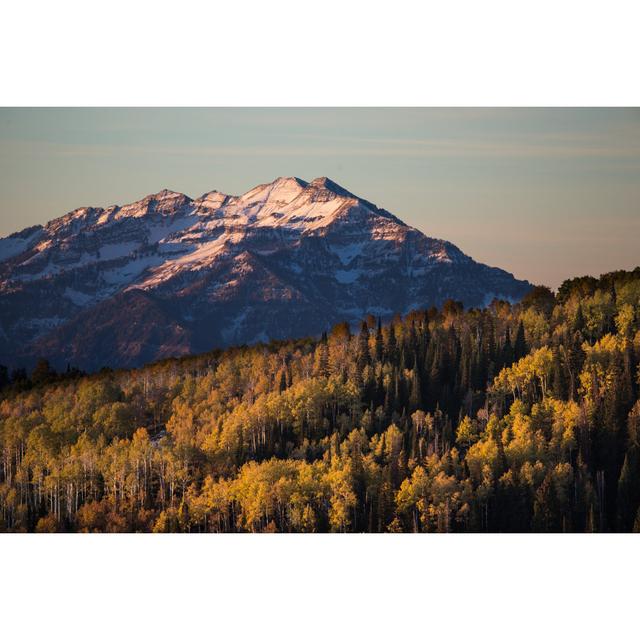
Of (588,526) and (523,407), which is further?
(523,407)

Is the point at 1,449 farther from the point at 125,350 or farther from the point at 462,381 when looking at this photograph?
the point at 125,350

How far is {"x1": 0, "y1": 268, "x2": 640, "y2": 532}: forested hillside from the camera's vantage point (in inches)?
3088

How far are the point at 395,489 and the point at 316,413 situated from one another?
14.5 metres

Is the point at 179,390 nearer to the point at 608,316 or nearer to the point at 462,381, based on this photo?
the point at 462,381

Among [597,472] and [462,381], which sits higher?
[462,381]

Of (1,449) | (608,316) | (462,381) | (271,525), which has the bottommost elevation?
(271,525)

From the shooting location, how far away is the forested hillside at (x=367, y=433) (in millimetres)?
78438

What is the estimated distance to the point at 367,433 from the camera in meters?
91.2

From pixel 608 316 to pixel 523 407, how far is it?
17.0m

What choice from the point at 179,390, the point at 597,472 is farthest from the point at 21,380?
the point at 597,472

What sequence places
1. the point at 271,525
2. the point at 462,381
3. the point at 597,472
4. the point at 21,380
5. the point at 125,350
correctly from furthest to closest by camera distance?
the point at 125,350, the point at 21,380, the point at 462,381, the point at 597,472, the point at 271,525

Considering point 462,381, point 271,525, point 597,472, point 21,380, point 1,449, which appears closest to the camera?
point 271,525

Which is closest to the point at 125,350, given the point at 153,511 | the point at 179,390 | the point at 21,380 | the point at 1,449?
the point at 21,380

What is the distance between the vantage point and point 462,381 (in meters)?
98.5
